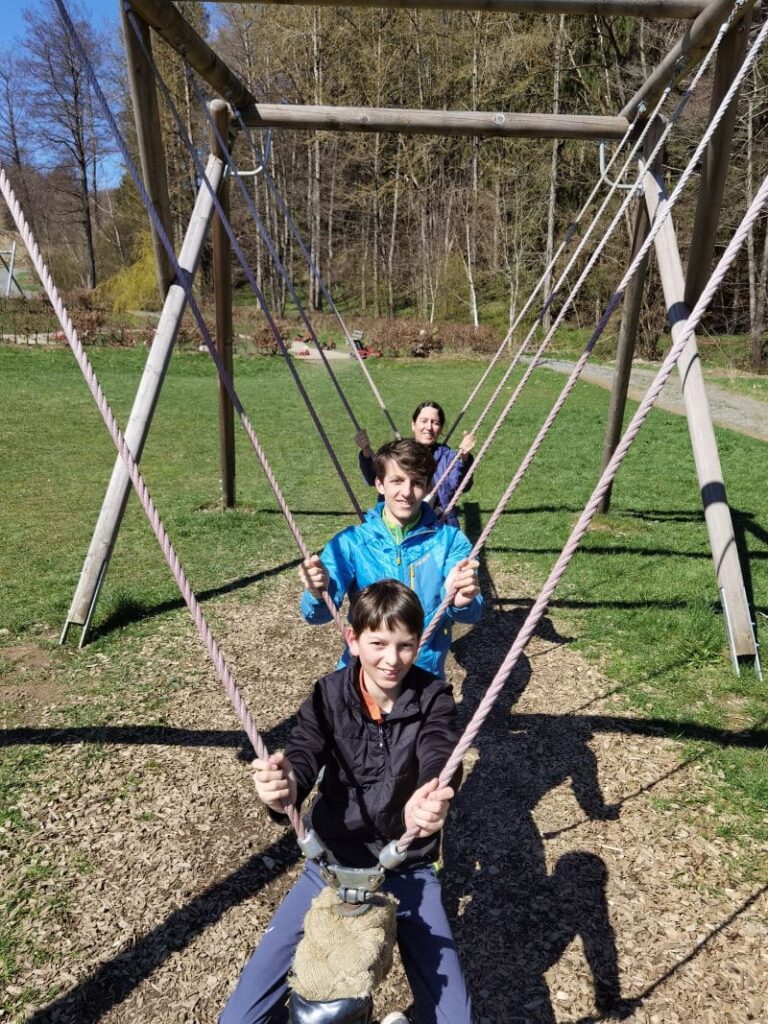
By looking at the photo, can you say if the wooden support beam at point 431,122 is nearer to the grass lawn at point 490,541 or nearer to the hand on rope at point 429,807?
the grass lawn at point 490,541

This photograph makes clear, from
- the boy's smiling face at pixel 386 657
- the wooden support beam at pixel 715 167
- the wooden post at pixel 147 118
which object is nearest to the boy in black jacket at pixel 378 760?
the boy's smiling face at pixel 386 657

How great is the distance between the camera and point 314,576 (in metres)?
2.43

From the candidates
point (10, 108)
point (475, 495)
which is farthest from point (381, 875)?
point (10, 108)

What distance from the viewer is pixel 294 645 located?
433 cm

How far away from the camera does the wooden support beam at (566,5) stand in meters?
3.48

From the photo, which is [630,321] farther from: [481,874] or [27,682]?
[27,682]

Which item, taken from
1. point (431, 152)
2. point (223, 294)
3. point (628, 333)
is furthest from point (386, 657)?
point (431, 152)

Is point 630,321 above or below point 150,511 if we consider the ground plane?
above

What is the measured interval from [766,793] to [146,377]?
3959mm

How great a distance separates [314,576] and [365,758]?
71 centimetres

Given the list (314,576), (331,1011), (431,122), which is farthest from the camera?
(431,122)

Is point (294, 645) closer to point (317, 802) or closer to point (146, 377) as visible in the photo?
point (146, 377)

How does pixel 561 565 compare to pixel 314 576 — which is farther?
pixel 314 576

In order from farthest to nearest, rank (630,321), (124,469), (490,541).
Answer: (490,541) < (630,321) < (124,469)
